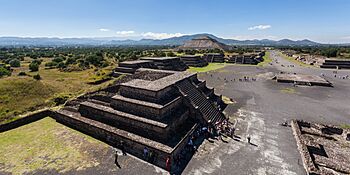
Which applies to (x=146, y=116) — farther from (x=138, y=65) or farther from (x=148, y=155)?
(x=138, y=65)

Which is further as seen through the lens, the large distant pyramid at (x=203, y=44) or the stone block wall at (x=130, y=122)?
the large distant pyramid at (x=203, y=44)

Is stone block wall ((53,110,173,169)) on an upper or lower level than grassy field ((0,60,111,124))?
lower

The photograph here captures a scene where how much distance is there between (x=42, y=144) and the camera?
12.9 m

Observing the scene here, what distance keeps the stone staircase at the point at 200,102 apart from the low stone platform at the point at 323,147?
6.02m

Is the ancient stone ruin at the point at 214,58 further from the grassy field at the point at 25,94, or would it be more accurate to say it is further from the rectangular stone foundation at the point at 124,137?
the rectangular stone foundation at the point at 124,137

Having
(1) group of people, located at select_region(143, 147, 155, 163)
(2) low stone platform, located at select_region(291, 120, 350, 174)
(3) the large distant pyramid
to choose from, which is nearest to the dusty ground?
(1) group of people, located at select_region(143, 147, 155, 163)

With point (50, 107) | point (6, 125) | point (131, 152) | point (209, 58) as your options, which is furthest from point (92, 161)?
point (209, 58)

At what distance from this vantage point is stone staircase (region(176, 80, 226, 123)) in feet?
52.3

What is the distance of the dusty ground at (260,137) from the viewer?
1077 cm

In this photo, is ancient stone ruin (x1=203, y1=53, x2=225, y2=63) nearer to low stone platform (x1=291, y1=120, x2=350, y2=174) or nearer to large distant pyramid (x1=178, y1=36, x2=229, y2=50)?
large distant pyramid (x1=178, y1=36, x2=229, y2=50)

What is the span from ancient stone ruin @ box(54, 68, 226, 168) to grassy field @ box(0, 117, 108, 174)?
100 centimetres

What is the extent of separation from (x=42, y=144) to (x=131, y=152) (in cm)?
609

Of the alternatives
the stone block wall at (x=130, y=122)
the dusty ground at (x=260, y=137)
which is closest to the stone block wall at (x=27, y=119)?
the stone block wall at (x=130, y=122)

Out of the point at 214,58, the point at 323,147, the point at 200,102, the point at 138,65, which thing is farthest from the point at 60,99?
the point at 214,58
